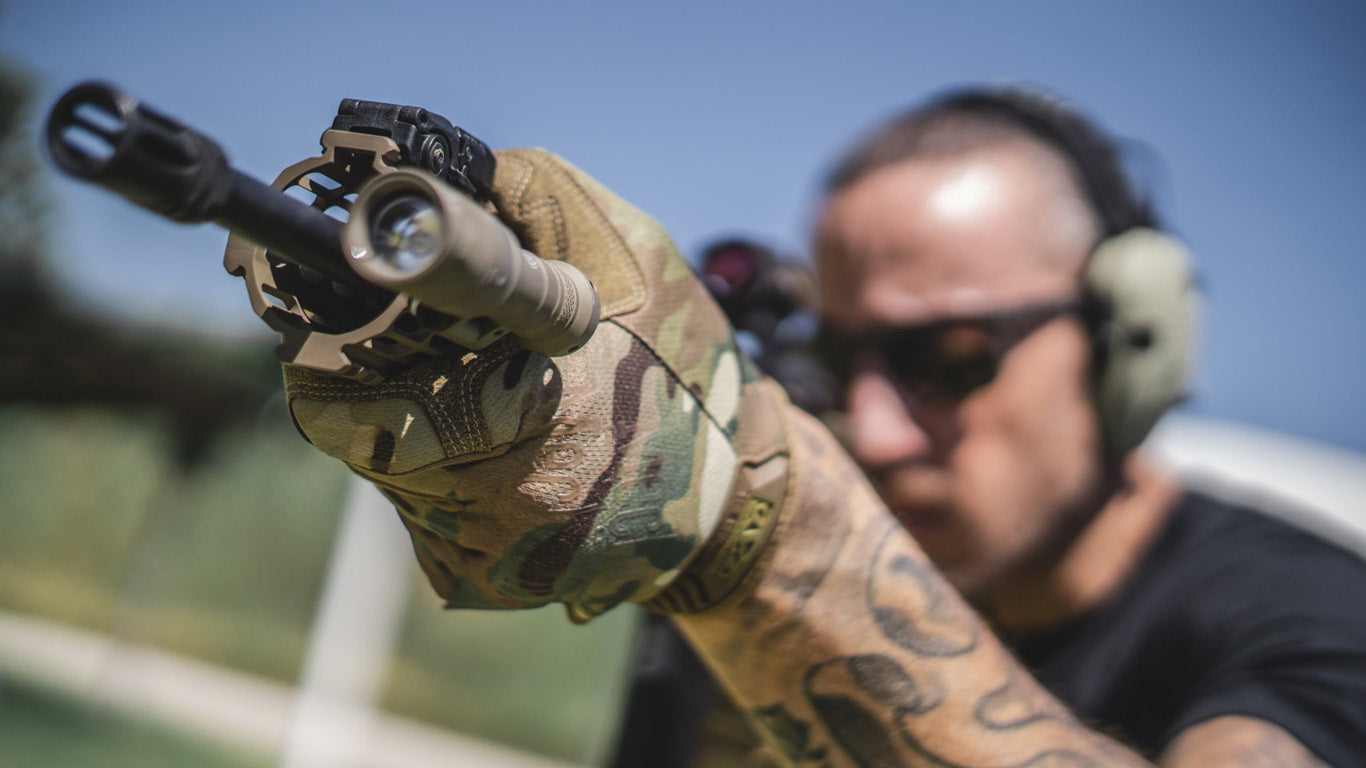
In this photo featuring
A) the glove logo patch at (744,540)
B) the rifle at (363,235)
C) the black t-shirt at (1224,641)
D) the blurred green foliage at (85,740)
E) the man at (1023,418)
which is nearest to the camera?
the rifle at (363,235)

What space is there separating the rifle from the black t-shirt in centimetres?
122

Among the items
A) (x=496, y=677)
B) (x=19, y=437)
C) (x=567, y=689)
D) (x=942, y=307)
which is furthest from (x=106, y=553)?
(x=942, y=307)

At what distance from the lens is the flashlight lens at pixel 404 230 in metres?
0.55

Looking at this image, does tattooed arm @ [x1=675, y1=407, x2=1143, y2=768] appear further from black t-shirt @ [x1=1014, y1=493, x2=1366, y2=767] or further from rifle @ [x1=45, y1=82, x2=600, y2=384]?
rifle @ [x1=45, y1=82, x2=600, y2=384]

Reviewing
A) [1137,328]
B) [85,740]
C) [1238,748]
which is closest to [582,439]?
[1238,748]

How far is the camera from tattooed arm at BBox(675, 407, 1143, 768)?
107 cm

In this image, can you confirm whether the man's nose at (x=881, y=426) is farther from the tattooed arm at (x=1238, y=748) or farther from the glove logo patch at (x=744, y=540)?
the glove logo patch at (x=744, y=540)

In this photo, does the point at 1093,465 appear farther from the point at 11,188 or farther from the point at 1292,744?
the point at 11,188

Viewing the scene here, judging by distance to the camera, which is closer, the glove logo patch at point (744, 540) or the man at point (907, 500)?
the man at point (907, 500)

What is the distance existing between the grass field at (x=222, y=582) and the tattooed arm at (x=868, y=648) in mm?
8109

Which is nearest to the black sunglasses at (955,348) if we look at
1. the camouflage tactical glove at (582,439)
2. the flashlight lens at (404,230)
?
the camouflage tactical glove at (582,439)

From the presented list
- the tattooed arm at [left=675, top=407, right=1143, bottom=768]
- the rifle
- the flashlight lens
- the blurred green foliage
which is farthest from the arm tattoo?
the blurred green foliage

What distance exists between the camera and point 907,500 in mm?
1940

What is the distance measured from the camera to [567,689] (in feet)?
31.4
